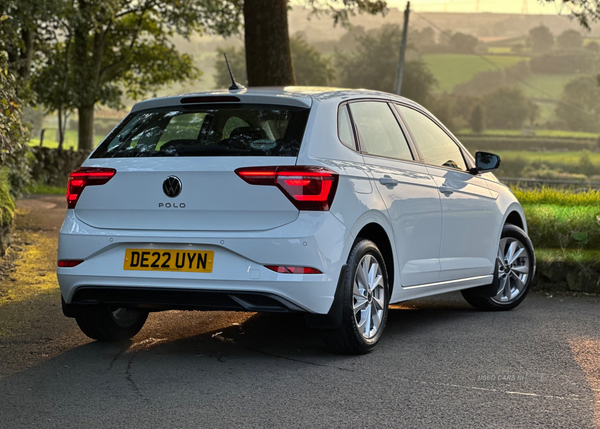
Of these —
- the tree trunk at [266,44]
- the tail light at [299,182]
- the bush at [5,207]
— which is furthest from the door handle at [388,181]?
the tree trunk at [266,44]

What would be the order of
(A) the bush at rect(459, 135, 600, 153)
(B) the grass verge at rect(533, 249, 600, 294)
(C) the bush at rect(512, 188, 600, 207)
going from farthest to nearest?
(A) the bush at rect(459, 135, 600, 153)
(C) the bush at rect(512, 188, 600, 207)
(B) the grass verge at rect(533, 249, 600, 294)

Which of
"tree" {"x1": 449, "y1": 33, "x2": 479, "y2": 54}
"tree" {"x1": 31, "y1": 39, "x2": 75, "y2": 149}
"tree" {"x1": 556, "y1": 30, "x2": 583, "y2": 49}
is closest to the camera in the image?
"tree" {"x1": 31, "y1": 39, "x2": 75, "y2": 149}

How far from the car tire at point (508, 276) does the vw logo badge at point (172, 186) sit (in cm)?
355

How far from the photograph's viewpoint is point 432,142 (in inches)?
284

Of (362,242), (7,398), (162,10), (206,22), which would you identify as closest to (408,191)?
(362,242)

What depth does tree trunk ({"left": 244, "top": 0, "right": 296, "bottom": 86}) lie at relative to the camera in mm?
12938

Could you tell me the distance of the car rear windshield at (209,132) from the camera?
556 centimetres

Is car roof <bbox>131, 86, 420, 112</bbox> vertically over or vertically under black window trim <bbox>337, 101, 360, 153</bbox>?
over

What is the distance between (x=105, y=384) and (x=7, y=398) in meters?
0.56

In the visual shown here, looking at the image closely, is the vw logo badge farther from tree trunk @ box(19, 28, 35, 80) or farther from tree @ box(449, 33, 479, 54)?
tree @ box(449, 33, 479, 54)

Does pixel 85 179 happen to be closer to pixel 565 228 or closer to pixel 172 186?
pixel 172 186

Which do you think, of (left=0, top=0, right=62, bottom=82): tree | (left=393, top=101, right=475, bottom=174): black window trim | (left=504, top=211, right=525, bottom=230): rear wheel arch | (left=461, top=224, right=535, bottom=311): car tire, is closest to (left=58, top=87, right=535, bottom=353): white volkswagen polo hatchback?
(left=393, top=101, right=475, bottom=174): black window trim

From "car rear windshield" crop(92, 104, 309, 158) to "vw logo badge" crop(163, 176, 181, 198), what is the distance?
20 cm

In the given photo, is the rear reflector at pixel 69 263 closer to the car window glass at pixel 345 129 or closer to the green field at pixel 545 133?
the car window glass at pixel 345 129
